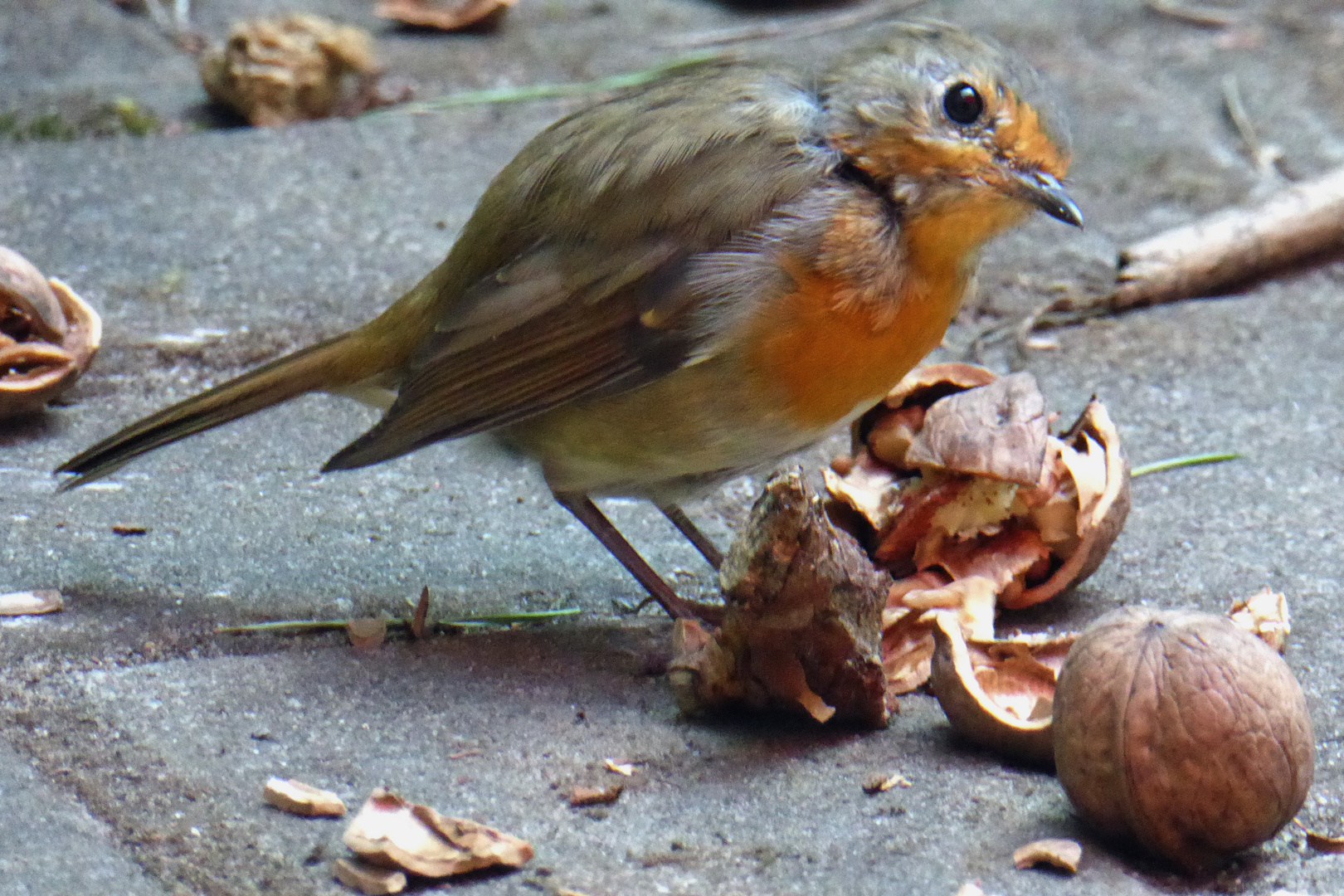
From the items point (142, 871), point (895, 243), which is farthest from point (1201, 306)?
point (142, 871)

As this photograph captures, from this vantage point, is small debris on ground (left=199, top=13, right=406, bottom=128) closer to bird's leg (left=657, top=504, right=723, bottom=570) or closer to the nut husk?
bird's leg (left=657, top=504, right=723, bottom=570)

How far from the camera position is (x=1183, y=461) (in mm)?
3588

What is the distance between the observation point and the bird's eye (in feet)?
9.01

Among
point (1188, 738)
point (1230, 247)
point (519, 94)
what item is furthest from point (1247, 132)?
point (1188, 738)

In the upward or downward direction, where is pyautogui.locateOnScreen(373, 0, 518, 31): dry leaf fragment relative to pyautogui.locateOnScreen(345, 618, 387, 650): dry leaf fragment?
upward

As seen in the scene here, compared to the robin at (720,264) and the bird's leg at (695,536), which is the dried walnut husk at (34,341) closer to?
the robin at (720,264)

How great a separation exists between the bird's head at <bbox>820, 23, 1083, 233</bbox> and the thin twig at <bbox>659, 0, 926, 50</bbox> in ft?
10.1

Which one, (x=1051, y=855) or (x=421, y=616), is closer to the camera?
(x=1051, y=855)

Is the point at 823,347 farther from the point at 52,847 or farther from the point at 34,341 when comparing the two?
the point at 34,341

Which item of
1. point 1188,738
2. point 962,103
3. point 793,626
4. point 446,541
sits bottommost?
point 446,541

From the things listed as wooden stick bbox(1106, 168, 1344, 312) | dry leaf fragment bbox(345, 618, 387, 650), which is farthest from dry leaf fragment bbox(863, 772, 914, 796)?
wooden stick bbox(1106, 168, 1344, 312)

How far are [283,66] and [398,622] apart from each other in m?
2.60

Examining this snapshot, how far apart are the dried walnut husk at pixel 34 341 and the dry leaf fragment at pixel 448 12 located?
8.59ft

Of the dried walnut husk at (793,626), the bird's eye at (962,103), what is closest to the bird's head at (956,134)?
the bird's eye at (962,103)
